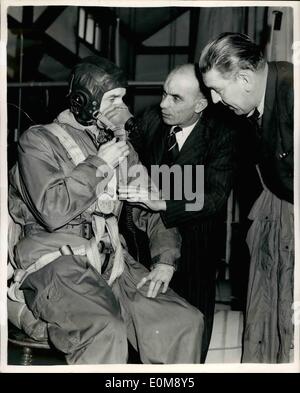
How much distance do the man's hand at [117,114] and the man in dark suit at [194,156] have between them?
0.23 metres

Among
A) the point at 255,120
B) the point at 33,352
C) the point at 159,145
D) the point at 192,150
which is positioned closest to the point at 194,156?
the point at 192,150

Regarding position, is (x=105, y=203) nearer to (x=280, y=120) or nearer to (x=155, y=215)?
(x=155, y=215)

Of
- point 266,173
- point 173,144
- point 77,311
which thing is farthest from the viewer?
point 173,144

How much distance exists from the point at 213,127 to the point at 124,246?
0.76 m

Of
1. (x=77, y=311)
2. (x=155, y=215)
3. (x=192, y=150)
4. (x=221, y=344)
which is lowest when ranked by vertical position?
(x=221, y=344)

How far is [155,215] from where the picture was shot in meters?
2.21

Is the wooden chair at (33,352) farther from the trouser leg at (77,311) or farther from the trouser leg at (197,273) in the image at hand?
the trouser leg at (197,273)

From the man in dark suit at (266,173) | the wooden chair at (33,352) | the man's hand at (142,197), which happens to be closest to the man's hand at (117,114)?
the man's hand at (142,197)

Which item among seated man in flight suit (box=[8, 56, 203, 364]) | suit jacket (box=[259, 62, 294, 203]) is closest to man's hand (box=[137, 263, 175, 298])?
seated man in flight suit (box=[8, 56, 203, 364])

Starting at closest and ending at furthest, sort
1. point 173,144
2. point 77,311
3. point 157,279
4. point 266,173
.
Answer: point 77,311
point 157,279
point 266,173
point 173,144

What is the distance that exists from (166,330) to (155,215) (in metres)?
0.52

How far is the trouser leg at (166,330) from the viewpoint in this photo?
1959 millimetres

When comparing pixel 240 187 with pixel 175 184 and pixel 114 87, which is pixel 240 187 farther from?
pixel 114 87

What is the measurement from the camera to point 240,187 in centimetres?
274
